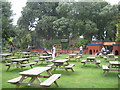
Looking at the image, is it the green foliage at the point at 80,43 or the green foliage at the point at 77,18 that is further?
the green foliage at the point at 80,43

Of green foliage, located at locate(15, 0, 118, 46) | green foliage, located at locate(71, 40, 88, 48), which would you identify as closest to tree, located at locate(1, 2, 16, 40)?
green foliage, located at locate(15, 0, 118, 46)

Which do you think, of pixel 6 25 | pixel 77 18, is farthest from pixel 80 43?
pixel 6 25

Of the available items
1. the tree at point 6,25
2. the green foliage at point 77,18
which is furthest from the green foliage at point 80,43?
the tree at point 6,25

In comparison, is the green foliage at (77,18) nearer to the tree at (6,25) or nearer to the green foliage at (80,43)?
the green foliage at (80,43)

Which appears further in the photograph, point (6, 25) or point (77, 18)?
point (77, 18)

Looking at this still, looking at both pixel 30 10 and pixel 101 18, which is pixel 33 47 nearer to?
Answer: pixel 30 10

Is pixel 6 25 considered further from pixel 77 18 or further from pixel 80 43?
pixel 77 18

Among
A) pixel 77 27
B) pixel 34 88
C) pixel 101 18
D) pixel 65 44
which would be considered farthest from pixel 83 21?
pixel 34 88

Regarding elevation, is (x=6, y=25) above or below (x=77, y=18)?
below

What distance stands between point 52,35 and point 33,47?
7559 mm

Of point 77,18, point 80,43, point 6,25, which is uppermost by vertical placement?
point 77,18

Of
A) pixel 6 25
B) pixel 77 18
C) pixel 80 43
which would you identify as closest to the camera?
pixel 6 25

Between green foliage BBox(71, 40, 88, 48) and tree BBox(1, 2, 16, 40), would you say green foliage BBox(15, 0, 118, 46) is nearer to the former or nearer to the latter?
green foliage BBox(71, 40, 88, 48)

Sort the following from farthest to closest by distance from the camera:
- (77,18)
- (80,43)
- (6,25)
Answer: (77,18), (80,43), (6,25)
